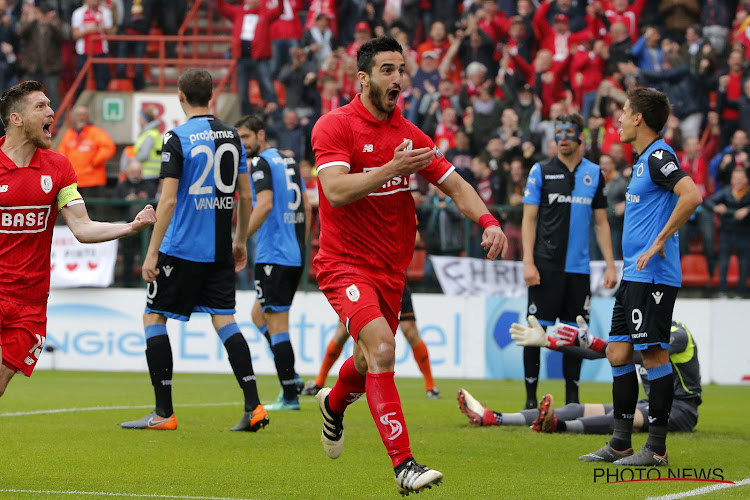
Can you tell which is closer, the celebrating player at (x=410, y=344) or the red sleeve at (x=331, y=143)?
the red sleeve at (x=331, y=143)

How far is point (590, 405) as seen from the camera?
922 cm

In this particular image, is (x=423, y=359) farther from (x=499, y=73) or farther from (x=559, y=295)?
(x=499, y=73)

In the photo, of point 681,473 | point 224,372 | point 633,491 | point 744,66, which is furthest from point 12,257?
point 744,66

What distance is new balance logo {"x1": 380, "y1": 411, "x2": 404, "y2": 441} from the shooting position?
19.1 ft

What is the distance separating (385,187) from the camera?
6406 mm

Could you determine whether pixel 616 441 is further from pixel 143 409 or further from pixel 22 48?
pixel 22 48

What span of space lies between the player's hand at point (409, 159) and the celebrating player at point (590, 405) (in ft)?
11.1

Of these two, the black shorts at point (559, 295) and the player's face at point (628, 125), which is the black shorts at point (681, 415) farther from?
the player's face at point (628, 125)

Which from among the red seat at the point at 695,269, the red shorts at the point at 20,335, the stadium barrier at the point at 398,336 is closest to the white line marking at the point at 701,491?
the red shorts at the point at 20,335

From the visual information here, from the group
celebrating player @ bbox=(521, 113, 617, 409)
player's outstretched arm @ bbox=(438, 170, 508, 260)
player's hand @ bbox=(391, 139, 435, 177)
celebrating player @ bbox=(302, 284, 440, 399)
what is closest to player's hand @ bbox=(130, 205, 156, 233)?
player's hand @ bbox=(391, 139, 435, 177)

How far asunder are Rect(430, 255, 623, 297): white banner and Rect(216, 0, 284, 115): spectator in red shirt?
6.69 m

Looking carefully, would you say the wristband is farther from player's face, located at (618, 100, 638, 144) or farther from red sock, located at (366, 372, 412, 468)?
player's face, located at (618, 100, 638, 144)

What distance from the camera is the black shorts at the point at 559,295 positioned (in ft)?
35.2

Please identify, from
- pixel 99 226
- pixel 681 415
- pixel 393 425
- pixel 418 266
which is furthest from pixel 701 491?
pixel 418 266
